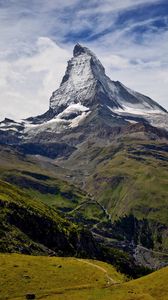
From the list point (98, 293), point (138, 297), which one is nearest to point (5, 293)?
point (98, 293)

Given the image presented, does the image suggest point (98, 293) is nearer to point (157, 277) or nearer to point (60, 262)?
point (157, 277)

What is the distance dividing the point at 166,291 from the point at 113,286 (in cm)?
2232

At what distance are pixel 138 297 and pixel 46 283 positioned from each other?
40.2 meters

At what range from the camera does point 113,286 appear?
15438 centimetres

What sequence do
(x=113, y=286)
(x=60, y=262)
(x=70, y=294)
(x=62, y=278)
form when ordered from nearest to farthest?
1. (x=70, y=294)
2. (x=113, y=286)
3. (x=62, y=278)
4. (x=60, y=262)

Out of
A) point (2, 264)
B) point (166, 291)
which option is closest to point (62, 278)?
point (2, 264)

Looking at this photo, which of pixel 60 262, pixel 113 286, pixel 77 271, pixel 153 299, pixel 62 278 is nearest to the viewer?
pixel 153 299

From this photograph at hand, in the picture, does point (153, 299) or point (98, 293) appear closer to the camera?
point (153, 299)

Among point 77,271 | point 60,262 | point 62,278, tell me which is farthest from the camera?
point 60,262

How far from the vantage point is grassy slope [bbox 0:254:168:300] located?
14038 cm

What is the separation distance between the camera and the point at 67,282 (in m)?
169

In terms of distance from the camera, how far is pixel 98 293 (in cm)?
14525

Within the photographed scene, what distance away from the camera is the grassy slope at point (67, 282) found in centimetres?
14038

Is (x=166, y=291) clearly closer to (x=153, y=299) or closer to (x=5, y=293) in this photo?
(x=153, y=299)
